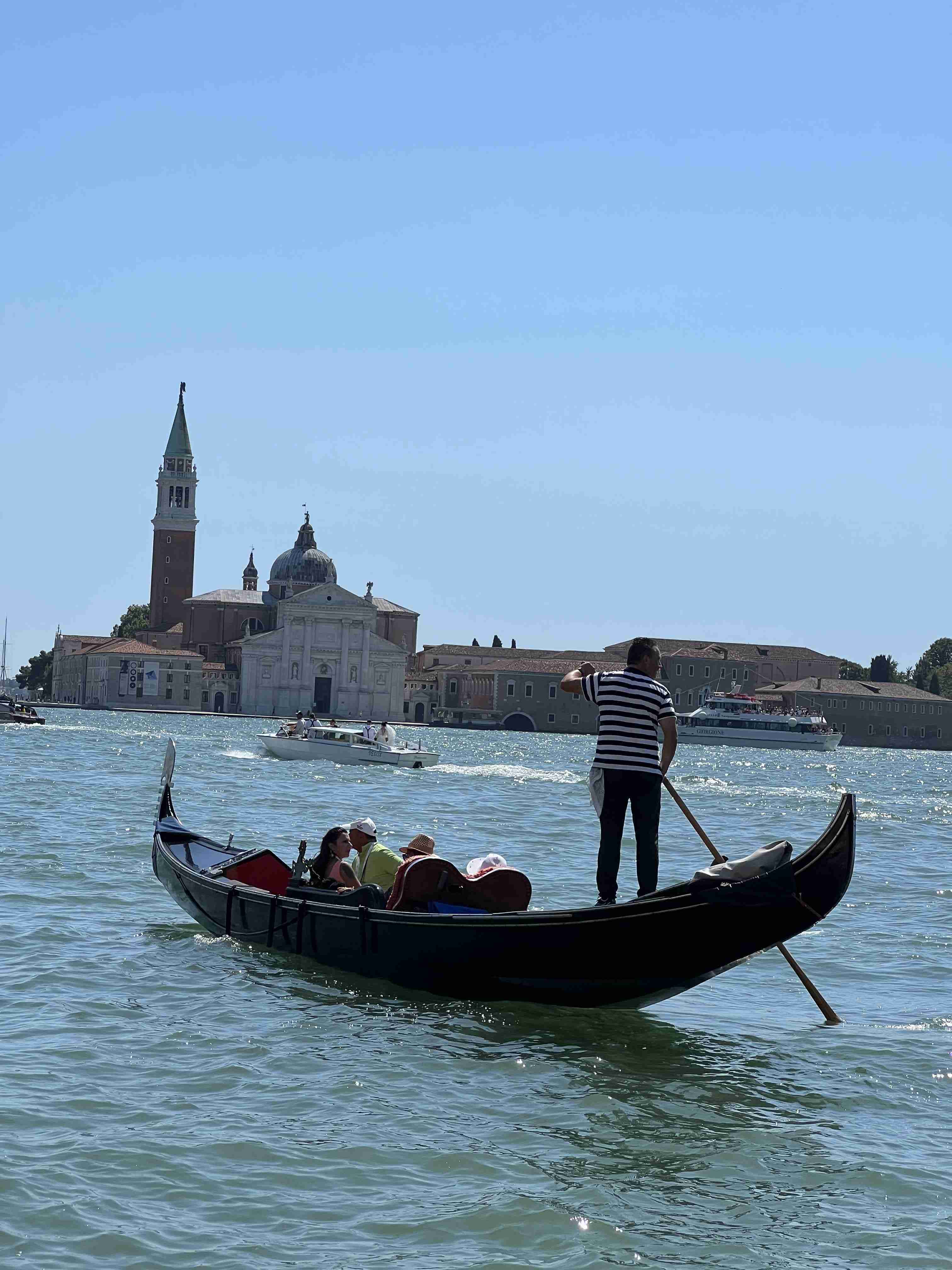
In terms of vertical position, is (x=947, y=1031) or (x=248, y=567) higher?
(x=248, y=567)

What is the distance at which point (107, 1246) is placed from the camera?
14.1 feet

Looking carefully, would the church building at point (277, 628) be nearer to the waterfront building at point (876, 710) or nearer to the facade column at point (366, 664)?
the facade column at point (366, 664)

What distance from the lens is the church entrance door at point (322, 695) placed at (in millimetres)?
85375

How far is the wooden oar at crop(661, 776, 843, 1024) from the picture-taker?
6.62m

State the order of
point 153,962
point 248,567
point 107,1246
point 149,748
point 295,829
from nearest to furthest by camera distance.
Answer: point 107,1246 → point 153,962 → point 295,829 → point 149,748 → point 248,567

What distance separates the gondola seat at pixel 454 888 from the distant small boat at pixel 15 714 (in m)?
51.4

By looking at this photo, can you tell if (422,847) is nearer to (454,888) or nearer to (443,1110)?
(454,888)

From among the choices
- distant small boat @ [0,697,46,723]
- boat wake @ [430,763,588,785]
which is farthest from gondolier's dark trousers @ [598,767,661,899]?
distant small boat @ [0,697,46,723]

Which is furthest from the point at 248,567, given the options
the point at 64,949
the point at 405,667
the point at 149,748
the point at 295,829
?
the point at 64,949

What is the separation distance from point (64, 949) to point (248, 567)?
9534 centimetres

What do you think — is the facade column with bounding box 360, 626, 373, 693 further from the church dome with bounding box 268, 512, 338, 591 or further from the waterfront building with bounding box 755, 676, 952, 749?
the waterfront building with bounding box 755, 676, 952, 749

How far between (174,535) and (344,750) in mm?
53477

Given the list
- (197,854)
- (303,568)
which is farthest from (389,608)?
(197,854)

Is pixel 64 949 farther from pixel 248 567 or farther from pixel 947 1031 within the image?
pixel 248 567
